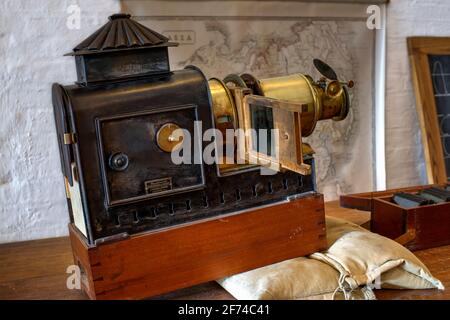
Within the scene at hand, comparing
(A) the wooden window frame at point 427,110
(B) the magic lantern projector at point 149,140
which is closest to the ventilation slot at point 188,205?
(B) the magic lantern projector at point 149,140

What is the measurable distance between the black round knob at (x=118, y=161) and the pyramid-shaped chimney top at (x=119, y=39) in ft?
0.68

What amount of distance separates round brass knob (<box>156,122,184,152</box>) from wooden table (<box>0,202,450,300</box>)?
33 centimetres

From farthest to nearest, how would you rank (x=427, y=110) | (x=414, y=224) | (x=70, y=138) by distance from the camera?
(x=427, y=110) < (x=414, y=224) < (x=70, y=138)

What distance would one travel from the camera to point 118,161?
102cm

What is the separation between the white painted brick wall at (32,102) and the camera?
4.98 feet

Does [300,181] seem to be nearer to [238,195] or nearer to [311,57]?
[238,195]

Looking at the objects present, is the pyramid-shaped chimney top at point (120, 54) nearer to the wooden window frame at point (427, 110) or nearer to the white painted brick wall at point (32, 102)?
the white painted brick wall at point (32, 102)

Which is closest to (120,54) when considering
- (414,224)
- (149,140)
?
(149,140)

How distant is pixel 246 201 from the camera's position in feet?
3.78

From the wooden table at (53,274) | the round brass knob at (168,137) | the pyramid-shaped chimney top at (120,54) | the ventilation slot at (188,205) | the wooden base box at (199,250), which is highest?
the pyramid-shaped chimney top at (120,54)

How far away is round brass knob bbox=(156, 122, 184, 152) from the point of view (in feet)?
3.44

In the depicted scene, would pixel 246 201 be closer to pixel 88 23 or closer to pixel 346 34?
pixel 88 23

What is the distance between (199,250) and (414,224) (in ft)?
1.94
